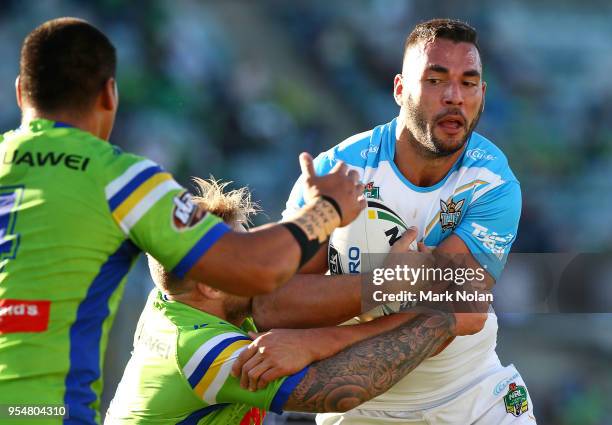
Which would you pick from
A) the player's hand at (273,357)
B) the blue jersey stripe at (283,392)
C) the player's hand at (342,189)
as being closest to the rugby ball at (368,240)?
the player's hand at (273,357)

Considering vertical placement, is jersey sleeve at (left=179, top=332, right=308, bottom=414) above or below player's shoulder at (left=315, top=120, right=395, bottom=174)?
below

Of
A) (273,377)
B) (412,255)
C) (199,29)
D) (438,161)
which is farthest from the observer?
(199,29)

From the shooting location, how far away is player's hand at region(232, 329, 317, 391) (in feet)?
12.7

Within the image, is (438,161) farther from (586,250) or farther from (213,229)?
(586,250)

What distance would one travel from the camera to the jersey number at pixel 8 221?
317 centimetres

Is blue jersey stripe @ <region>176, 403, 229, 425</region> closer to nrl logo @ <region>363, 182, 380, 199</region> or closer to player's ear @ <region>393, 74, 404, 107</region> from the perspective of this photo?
nrl logo @ <region>363, 182, 380, 199</region>

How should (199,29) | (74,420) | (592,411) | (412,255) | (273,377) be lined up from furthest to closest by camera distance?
1. (199,29)
2. (592,411)
3. (412,255)
4. (273,377)
5. (74,420)

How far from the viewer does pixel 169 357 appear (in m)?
4.01

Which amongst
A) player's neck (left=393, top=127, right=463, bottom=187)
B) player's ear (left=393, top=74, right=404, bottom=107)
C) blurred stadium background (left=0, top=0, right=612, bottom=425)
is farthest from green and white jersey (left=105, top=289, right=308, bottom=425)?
blurred stadium background (left=0, top=0, right=612, bottom=425)

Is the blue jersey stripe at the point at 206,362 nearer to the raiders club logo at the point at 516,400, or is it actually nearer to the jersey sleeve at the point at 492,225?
the jersey sleeve at the point at 492,225

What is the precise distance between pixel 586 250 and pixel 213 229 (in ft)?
21.1

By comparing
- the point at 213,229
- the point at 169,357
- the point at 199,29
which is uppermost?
the point at 199,29

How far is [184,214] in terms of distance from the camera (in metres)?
3.22

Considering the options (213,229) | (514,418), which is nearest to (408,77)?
(514,418)
